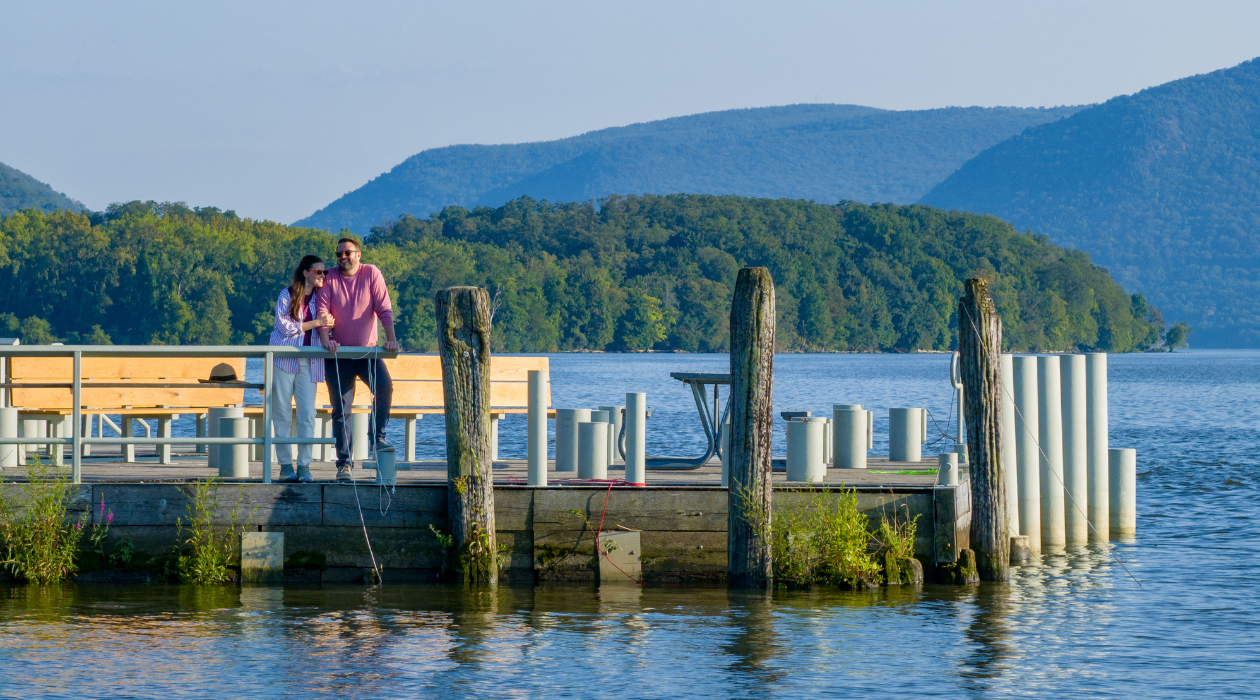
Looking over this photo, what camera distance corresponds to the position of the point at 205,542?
11.4m

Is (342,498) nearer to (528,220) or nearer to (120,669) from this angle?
(120,669)

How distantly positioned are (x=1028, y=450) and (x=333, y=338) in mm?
6338

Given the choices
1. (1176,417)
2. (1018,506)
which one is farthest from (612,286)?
(1018,506)

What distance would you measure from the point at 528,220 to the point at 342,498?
14903cm

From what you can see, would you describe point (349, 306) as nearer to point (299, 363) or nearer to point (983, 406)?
point (299, 363)

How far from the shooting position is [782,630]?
10578 millimetres

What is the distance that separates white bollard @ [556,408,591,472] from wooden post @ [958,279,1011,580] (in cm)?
330

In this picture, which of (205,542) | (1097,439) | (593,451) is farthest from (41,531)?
(1097,439)

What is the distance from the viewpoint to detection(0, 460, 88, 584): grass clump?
11.2m

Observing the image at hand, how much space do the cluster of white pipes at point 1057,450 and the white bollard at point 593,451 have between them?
3.58 m

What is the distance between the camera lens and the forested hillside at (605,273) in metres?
114

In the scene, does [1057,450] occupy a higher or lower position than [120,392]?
lower

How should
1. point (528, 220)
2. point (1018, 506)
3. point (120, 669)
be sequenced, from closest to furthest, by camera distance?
point (120, 669), point (1018, 506), point (528, 220)

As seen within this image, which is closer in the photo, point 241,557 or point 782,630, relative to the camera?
point 782,630
